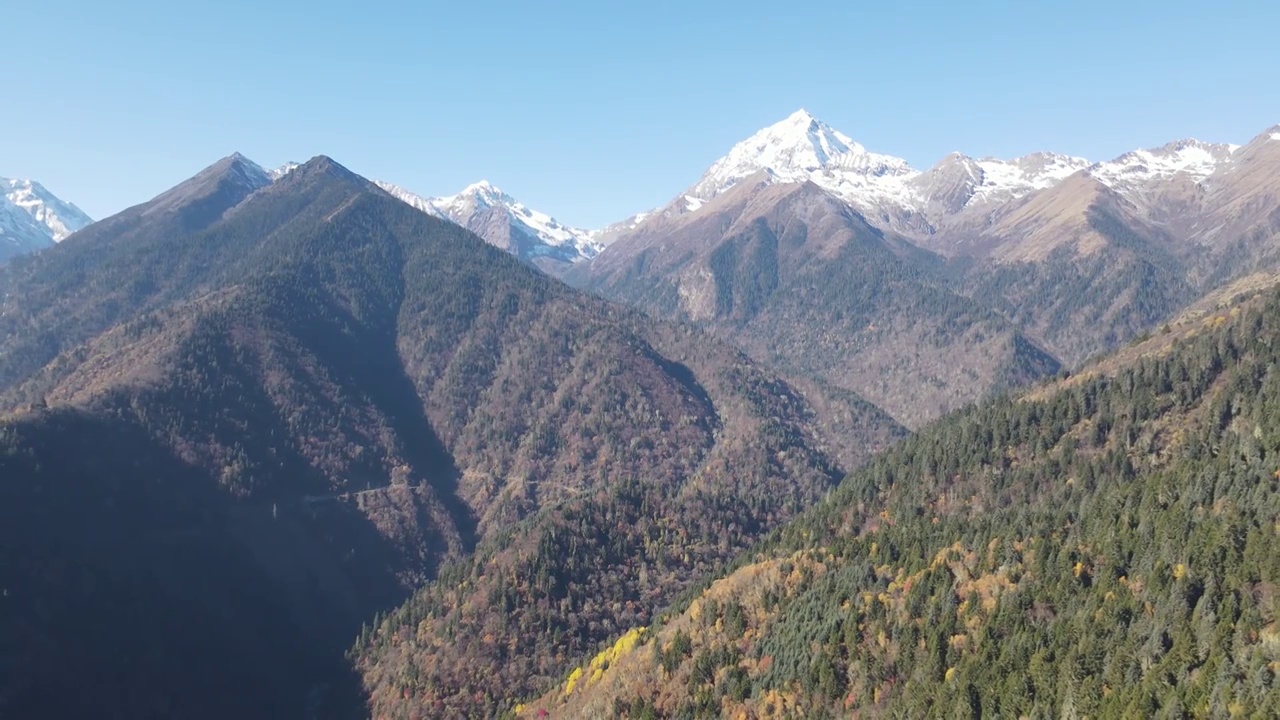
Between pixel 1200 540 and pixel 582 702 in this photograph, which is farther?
pixel 582 702

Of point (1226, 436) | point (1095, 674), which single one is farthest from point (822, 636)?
point (1226, 436)

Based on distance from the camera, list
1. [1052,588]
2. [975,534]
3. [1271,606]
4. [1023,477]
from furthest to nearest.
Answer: [1023,477]
[975,534]
[1052,588]
[1271,606]

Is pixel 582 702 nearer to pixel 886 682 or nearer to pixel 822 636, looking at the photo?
pixel 822 636

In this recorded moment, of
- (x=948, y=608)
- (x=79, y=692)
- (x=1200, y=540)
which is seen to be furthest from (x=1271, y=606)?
(x=79, y=692)

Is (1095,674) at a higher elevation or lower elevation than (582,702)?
lower

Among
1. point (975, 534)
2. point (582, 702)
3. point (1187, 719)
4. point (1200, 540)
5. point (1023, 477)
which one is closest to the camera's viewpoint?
point (1187, 719)

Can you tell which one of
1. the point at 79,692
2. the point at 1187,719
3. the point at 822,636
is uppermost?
the point at 79,692

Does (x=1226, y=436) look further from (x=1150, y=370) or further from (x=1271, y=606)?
(x=1271, y=606)
